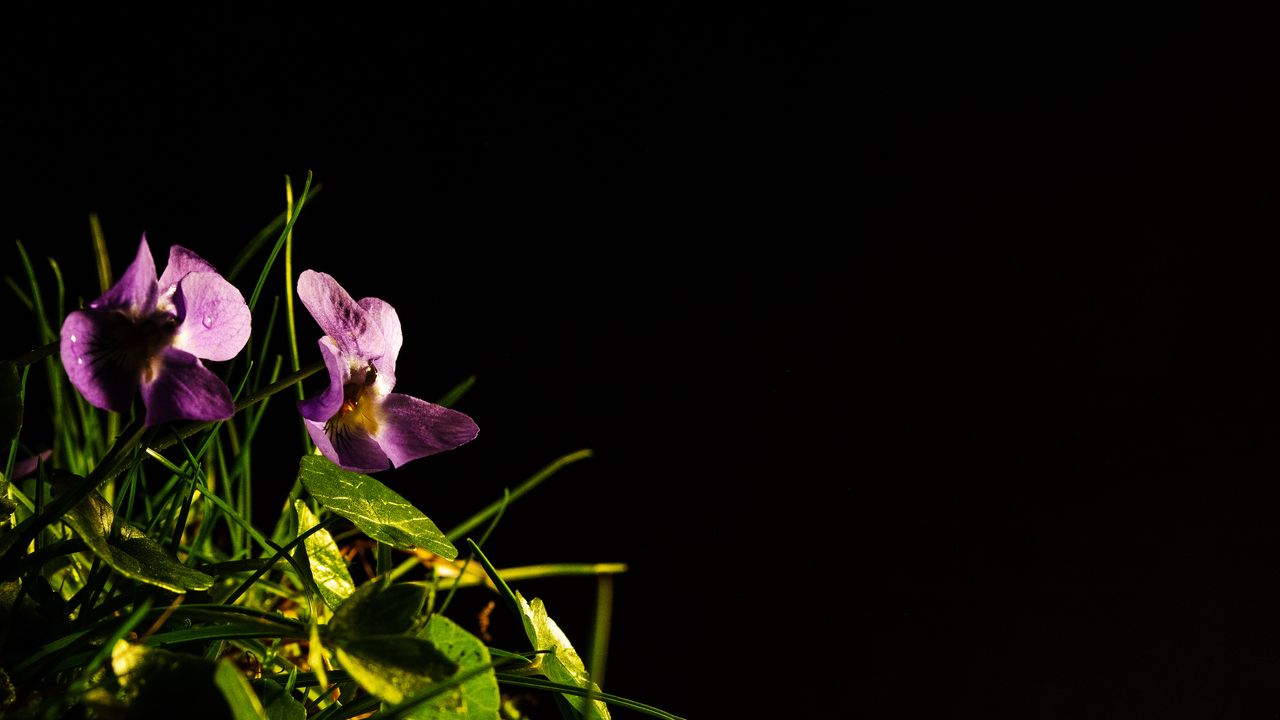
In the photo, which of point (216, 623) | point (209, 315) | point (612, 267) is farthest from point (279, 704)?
point (612, 267)

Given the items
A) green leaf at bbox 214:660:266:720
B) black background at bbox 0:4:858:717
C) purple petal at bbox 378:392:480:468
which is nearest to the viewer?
green leaf at bbox 214:660:266:720

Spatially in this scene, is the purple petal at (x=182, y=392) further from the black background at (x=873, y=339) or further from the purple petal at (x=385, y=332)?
the black background at (x=873, y=339)

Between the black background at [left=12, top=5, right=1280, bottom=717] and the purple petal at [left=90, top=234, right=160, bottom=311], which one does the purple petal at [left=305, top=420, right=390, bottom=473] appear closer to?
the purple petal at [left=90, top=234, right=160, bottom=311]

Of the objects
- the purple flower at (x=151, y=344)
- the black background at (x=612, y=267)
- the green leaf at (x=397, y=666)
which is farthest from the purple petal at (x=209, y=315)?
the black background at (x=612, y=267)

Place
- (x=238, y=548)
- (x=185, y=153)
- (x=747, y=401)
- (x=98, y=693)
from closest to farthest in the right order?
(x=98, y=693), (x=238, y=548), (x=185, y=153), (x=747, y=401)

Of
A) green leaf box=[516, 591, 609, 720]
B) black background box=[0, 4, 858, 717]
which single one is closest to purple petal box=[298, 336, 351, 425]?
green leaf box=[516, 591, 609, 720]

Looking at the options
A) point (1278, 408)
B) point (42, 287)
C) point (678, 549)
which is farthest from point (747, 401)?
point (42, 287)

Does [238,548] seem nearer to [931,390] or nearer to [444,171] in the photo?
[444,171]
